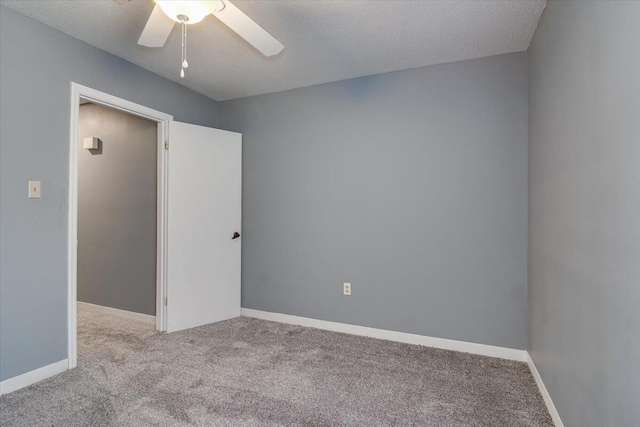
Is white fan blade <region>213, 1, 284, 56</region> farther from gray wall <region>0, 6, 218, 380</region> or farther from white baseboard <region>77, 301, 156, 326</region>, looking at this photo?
white baseboard <region>77, 301, 156, 326</region>

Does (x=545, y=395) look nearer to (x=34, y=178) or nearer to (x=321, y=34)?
(x=321, y=34)

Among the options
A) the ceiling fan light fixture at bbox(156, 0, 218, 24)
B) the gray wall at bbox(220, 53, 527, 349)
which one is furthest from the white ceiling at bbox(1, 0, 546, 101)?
the ceiling fan light fixture at bbox(156, 0, 218, 24)

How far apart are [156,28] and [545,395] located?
304 centimetres

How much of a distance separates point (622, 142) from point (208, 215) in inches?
124

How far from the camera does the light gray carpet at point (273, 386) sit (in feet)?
5.98

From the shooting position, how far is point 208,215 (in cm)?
339

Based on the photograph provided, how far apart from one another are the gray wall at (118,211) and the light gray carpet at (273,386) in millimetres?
705

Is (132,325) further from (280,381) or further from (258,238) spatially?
(280,381)

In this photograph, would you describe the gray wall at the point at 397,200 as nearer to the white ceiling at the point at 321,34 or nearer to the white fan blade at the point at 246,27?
the white ceiling at the point at 321,34

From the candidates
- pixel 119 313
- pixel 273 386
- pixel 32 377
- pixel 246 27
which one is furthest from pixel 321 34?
pixel 119 313

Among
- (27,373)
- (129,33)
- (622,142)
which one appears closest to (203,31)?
(129,33)

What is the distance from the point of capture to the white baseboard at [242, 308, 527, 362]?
8.52ft

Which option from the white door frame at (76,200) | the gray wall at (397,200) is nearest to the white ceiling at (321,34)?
the gray wall at (397,200)

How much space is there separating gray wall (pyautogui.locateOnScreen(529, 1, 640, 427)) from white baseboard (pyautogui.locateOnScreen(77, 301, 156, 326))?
3.39m
